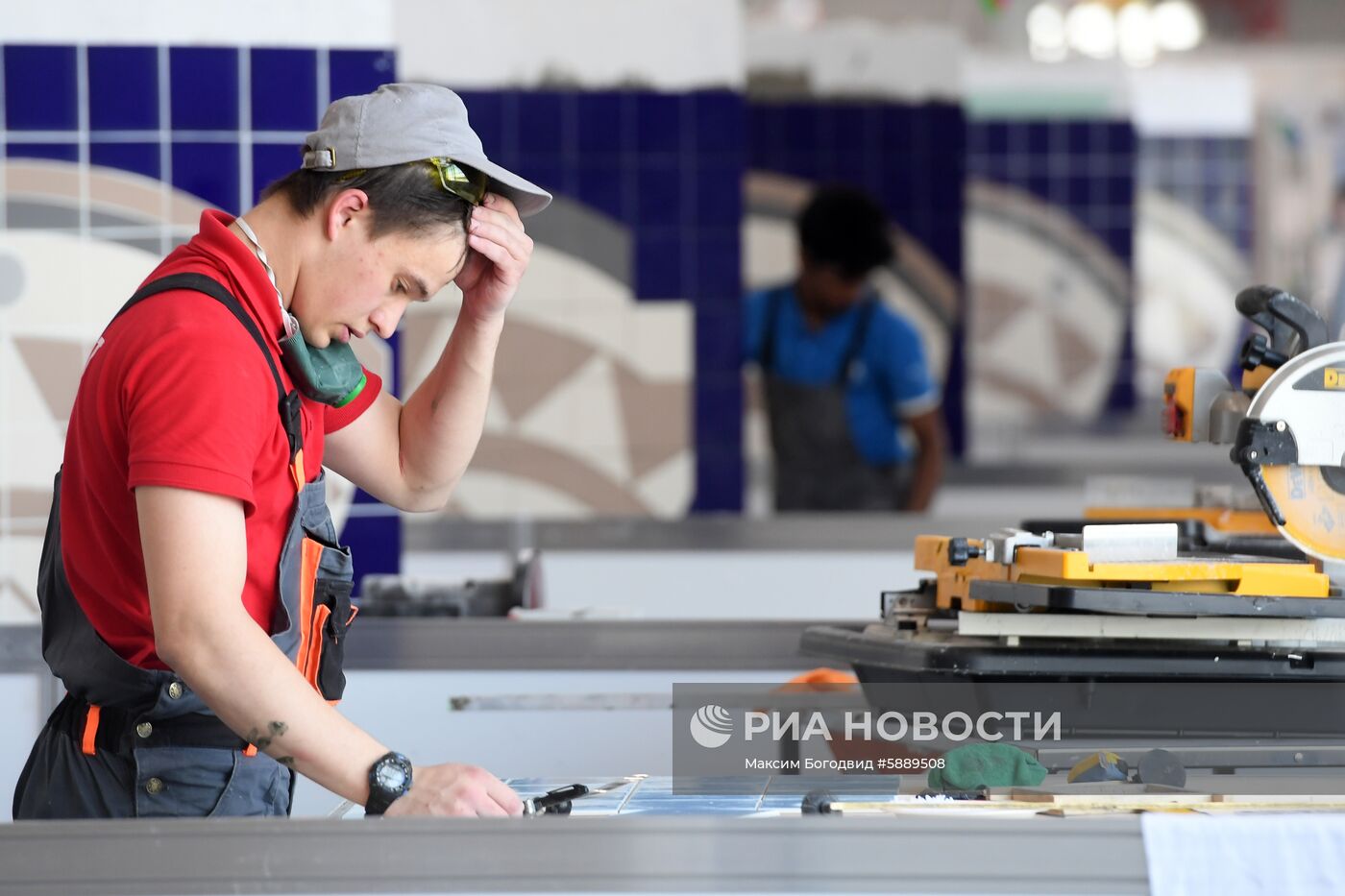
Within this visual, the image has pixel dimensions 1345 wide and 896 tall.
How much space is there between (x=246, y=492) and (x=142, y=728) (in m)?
0.33

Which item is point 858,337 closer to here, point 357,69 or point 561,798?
point 357,69

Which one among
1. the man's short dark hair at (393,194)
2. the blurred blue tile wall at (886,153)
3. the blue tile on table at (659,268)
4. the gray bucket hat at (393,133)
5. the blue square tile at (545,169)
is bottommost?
the man's short dark hair at (393,194)

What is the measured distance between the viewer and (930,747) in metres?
1.78

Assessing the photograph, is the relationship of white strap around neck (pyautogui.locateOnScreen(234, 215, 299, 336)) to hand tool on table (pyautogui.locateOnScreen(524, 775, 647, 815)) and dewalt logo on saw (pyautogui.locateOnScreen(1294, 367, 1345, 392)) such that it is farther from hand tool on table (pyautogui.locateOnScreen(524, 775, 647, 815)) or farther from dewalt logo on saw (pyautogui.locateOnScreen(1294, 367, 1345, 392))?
dewalt logo on saw (pyautogui.locateOnScreen(1294, 367, 1345, 392))

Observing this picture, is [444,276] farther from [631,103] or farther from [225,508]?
[631,103]

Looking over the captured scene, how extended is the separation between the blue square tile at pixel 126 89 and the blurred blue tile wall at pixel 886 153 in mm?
4041

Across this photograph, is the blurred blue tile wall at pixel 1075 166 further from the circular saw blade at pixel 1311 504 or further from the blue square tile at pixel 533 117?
the circular saw blade at pixel 1311 504

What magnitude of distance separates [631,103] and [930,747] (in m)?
3.00

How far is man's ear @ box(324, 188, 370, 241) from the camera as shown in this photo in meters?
1.54

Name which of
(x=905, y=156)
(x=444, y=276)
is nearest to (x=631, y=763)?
(x=444, y=276)

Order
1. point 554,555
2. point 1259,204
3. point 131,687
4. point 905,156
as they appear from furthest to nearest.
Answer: point 1259,204
point 905,156
point 554,555
point 131,687

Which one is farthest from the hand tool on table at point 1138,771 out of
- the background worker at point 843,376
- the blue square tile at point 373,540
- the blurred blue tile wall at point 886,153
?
the blurred blue tile wall at point 886,153

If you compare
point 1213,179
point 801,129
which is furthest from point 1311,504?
point 1213,179

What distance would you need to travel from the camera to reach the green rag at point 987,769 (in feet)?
5.34
